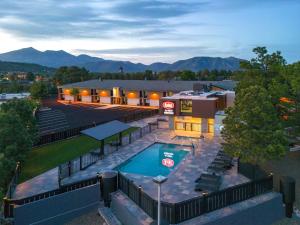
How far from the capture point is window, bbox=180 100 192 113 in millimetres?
34906

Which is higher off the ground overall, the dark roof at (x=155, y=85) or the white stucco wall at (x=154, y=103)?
the dark roof at (x=155, y=85)

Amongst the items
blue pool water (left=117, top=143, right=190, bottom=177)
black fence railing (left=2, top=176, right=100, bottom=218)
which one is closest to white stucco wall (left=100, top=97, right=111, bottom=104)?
blue pool water (left=117, top=143, right=190, bottom=177)

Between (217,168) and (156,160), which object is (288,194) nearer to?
(217,168)

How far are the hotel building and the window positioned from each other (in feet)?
62.1

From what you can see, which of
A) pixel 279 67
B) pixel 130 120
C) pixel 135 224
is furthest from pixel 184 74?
pixel 135 224

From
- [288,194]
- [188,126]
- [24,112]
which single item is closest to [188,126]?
[188,126]

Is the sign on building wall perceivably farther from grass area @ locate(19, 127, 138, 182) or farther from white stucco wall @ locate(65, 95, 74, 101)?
white stucco wall @ locate(65, 95, 74, 101)

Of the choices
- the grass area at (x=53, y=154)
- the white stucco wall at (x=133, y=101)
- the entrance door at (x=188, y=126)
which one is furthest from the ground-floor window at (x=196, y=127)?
the white stucco wall at (x=133, y=101)

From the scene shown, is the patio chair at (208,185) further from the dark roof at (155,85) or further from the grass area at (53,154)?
the dark roof at (155,85)

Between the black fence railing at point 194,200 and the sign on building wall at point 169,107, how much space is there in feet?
60.5

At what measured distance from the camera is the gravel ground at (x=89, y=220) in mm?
16019

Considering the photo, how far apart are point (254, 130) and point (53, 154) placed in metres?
16.8

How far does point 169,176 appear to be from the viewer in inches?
819

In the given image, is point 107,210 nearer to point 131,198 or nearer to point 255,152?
point 131,198
